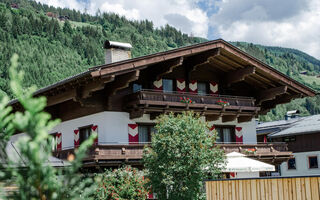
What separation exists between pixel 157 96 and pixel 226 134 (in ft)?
19.6

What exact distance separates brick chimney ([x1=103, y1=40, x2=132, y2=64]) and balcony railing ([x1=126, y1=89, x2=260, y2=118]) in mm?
2400

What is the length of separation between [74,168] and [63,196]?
0.33 m

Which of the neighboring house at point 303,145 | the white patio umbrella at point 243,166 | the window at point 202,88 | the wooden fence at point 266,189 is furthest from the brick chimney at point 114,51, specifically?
the neighboring house at point 303,145

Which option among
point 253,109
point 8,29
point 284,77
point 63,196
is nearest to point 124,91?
point 253,109

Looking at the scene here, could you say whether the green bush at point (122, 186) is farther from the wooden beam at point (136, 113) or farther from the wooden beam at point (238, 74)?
the wooden beam at point (238, 74)

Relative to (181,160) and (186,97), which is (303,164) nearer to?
(186,97)

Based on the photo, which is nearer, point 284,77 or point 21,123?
point 21,123

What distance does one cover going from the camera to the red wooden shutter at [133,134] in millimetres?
19500

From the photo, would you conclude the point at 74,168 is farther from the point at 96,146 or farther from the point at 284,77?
the point at 284,77

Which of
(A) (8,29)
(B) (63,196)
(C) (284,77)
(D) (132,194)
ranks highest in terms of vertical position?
(A) (8,29)

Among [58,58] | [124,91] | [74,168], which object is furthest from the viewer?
[58,58]

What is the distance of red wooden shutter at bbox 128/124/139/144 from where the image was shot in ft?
64.0

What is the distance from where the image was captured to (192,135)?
13.9 m

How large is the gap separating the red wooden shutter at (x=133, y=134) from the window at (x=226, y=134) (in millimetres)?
5237
